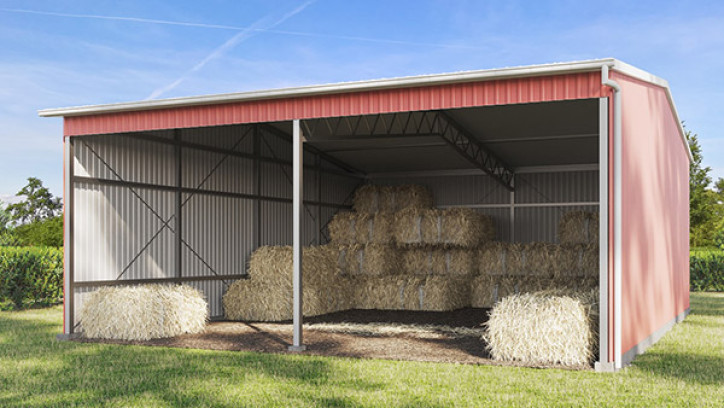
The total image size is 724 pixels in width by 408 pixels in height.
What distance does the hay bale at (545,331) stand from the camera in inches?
372

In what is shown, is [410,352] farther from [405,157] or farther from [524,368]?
[405,157]

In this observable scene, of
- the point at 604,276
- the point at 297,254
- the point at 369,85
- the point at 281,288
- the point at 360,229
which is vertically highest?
the point at 369,85

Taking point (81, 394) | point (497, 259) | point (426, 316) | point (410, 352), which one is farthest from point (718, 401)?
point (497, 259)

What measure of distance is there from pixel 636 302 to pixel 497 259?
8.14 metres

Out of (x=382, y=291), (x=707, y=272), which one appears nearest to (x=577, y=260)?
(x=382, y=291)

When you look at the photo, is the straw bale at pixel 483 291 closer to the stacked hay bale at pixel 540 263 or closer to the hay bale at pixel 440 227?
the stacked hay bale at pixel 540 263

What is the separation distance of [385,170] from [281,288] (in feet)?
23.5

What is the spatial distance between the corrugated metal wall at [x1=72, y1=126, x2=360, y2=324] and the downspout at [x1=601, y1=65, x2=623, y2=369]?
8865mm

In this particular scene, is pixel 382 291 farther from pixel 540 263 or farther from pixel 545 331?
pixel 545 331

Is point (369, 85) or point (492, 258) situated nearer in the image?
point (369, 85)

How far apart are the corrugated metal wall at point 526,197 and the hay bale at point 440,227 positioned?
215cm

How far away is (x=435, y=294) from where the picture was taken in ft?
56.8

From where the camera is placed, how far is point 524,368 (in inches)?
363

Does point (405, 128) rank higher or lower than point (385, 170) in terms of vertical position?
higher
